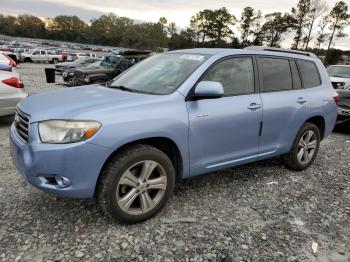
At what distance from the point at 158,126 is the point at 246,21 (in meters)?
75.1

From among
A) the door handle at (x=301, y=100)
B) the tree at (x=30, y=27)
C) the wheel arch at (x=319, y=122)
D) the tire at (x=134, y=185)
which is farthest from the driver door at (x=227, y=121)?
the tree at (x=30, y=27)

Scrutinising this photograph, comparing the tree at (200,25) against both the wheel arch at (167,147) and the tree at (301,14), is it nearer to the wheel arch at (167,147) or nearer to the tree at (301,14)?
the tree at (301,14)

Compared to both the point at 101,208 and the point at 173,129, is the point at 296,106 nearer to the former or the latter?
the point at 173,129

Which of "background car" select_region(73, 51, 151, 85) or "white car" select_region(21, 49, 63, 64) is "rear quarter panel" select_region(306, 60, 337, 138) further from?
"white car" select_region(21, 49, 63, 64)

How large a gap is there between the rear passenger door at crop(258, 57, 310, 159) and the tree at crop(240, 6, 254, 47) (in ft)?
231

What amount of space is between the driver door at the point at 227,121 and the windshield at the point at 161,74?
25 cm

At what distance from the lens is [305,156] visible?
5305mm

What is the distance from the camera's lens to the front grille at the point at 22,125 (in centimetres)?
323

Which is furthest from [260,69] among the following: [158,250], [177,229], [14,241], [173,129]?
[14,241]

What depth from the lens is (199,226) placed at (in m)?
3.53

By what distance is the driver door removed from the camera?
12.0ft

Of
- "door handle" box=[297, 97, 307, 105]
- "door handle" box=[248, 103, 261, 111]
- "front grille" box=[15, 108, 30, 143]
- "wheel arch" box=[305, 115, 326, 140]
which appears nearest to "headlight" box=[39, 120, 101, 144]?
"front grille" box=[15, 108, 30, 143]

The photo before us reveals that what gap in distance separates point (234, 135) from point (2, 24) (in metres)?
139

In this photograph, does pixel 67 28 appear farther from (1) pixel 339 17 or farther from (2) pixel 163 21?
(1) pixel 339 17
